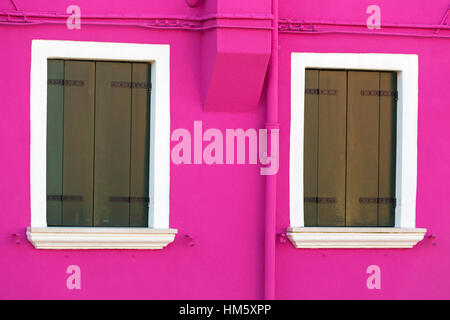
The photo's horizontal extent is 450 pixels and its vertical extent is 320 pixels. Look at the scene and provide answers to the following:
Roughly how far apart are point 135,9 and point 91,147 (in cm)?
125

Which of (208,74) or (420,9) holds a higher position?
(420,9)

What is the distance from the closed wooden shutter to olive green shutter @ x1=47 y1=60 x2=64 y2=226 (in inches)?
85.6

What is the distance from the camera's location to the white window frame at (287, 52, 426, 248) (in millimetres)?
8266

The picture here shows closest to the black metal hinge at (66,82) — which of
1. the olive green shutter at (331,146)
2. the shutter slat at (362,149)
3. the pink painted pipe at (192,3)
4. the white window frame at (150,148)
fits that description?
the white window frame at (150,148)

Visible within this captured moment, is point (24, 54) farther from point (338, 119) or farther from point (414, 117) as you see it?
point (414, 117)

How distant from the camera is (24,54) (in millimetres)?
7938

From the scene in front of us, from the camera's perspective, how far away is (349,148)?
8.45 m

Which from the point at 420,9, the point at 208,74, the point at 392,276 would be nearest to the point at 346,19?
the point at 420,9

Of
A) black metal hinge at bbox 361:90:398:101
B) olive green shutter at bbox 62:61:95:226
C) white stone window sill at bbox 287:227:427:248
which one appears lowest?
white stone window sill at bbox 287:227:427:248

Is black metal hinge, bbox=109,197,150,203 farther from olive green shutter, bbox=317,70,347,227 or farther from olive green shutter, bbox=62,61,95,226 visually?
olive green shutter, bbox=317,70,347,227

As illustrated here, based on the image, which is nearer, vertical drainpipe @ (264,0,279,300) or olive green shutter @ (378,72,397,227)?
vertical drainpipe @ (264,0,279,300)

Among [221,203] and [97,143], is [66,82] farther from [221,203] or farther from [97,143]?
[221,203]

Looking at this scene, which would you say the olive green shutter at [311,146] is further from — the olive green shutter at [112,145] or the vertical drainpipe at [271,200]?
the olive green shutter at [112,145]

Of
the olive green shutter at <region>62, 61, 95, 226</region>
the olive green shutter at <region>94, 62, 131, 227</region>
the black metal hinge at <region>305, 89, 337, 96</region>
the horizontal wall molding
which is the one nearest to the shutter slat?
the black metal hinge at <region>305, 89, 337, 96</region>
